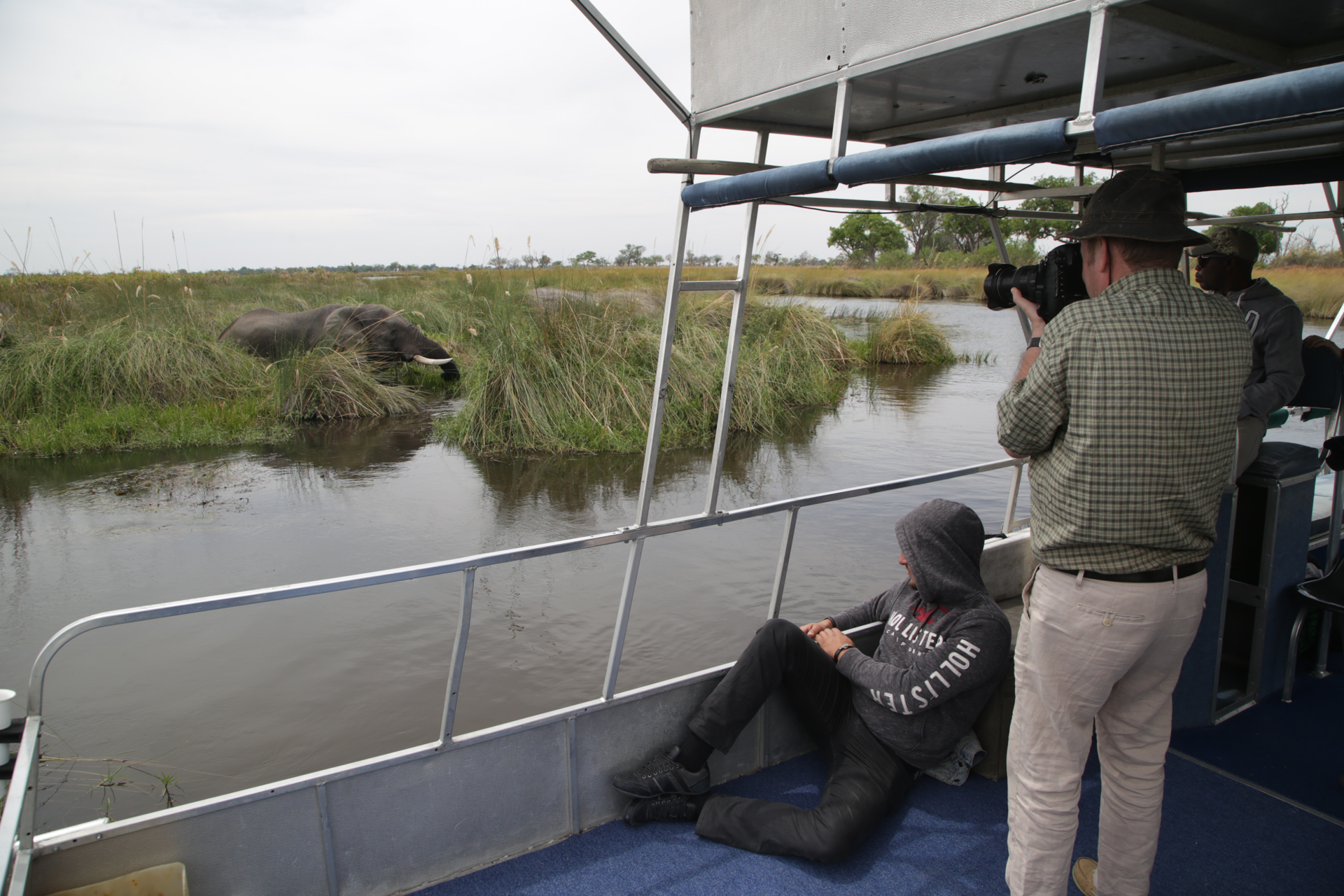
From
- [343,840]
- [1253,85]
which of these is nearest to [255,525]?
[343,840]

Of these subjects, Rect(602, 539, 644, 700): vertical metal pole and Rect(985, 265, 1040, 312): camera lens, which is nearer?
Rect(985, 265, 1040, 312): camera lens

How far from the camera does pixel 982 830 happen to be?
7.65 feet

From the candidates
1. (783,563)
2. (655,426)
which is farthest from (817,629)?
(655,426)

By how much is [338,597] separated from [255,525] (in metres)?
1.70

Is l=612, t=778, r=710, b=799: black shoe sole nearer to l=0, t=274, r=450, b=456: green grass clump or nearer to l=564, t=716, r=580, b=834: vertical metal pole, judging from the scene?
l=564, t=716, r=580, b=834: vertical metal pole

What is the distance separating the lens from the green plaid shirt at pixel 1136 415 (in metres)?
1.57

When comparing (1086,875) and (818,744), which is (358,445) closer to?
(818,744)

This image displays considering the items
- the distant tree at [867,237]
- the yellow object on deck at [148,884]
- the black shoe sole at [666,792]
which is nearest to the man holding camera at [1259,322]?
the black shoe sole at [666,792]

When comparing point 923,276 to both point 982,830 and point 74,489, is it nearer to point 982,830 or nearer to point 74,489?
point 74,489

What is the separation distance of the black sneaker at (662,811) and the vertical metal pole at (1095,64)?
6.40 feet

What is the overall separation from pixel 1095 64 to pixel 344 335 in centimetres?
1102

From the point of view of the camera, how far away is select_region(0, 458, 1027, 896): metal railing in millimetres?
1532

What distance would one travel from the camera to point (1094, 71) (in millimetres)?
1623

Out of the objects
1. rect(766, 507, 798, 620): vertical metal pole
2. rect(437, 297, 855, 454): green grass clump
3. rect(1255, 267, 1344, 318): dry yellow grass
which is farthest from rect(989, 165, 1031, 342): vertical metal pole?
rect(1255, 267, 1344, 318): dry yellow grass
